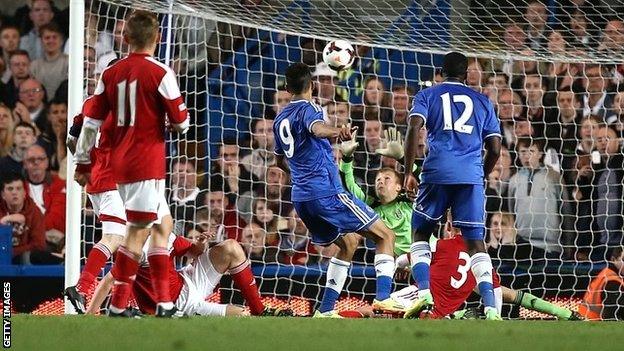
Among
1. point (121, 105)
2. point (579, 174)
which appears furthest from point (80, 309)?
point (579, 174)

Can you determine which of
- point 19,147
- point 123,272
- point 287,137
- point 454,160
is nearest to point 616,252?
point 454,160

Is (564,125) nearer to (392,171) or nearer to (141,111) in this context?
(392,171)

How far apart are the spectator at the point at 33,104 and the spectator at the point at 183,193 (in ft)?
5.85

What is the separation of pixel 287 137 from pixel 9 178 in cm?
410

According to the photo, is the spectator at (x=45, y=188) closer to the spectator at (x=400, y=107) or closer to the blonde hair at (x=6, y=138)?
the blonde hair at (x=6, y=138)

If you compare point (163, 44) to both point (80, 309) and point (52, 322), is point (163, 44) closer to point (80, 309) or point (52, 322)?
point (80, 309)

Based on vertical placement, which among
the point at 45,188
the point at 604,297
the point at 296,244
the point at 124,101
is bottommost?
the point at 604,297

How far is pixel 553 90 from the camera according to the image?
502 inches

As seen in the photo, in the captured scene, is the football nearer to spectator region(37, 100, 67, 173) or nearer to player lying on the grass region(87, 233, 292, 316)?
player lying on the grass region(87, 233, 292, 316)

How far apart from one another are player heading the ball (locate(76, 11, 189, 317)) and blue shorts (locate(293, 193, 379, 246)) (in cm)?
167

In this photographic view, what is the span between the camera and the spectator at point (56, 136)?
41.5ft

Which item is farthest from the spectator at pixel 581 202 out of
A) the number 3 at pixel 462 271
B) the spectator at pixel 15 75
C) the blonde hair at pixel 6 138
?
the spectator at pixel 15 75

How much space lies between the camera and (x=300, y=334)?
6.46m

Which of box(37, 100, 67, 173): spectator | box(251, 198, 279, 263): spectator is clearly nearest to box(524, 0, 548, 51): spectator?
box(251, 198, 279, 263): spectator
